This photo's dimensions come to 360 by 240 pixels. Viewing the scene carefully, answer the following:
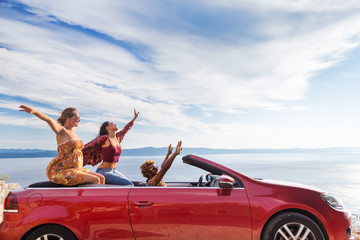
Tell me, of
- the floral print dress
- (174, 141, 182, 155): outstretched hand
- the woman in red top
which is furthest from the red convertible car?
the woman in red top

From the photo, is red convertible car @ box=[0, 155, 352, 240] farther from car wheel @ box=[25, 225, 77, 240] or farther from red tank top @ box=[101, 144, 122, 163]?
red tank top @ box=[101, 144, 122, 163]

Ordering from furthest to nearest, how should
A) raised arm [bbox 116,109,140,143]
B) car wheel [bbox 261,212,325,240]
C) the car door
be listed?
1. raised arm [bbox 116,109,140,143]
2. car wheel [bbox 261,212,325,240]
3. the car door

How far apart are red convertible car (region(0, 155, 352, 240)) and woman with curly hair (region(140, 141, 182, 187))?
34cm

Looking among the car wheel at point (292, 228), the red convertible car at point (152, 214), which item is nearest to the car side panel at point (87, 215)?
the red convertible car at point (152, 214)

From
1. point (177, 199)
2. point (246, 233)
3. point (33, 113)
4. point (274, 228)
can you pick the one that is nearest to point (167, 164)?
point (177, 199)

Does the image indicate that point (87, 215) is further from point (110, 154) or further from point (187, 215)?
point (110, 154)

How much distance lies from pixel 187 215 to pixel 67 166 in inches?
72.7

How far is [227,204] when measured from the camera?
364 centimetres

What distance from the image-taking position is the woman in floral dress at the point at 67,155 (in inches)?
155

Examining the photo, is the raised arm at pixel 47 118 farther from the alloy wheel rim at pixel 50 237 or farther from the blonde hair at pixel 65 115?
the alloy wheel rim at pixel 50 237

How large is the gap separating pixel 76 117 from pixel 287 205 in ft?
10.5

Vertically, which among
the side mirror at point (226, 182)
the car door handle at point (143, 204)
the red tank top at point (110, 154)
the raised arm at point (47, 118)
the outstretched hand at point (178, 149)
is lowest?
the car door handle at point (143, 204)

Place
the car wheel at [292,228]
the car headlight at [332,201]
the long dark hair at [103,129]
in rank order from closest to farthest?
the car wheel at [292,228], the car headlight at [332,201], the long dark hair at [103,129]

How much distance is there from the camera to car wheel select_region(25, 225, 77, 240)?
359cm
